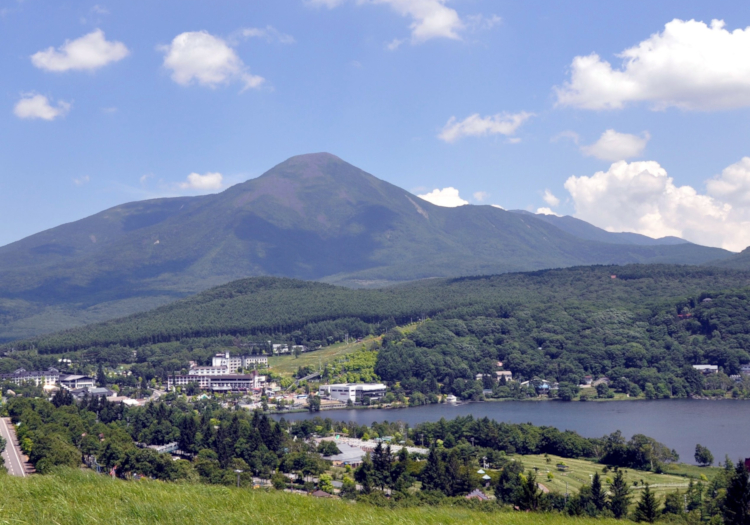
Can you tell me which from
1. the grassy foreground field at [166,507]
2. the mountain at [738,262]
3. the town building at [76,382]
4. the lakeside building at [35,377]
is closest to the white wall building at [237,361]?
the town building at [76,382]

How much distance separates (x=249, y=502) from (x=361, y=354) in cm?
6012

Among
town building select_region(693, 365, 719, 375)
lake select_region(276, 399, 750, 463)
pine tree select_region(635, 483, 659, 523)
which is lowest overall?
lake select_region(276, 399, 750, 463)

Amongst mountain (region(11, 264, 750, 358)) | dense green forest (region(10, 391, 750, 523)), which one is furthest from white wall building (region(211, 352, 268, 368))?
dense green forest (region(10, 391, 750, 523))

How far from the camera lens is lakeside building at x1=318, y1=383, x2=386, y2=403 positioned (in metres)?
57.3

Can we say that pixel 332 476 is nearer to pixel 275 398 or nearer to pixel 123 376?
pixel 275 398

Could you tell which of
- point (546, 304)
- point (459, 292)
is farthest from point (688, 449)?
point (459, 292)

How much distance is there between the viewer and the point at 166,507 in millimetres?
7320

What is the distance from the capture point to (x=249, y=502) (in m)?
8.12

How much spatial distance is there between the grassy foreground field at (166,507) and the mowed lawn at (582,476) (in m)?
18.8

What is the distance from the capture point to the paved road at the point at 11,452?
2219 cm

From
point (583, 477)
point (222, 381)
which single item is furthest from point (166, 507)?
point (222, 381)

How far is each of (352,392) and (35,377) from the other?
27.4 meters

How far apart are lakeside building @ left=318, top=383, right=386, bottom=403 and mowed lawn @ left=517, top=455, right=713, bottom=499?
2647 cm

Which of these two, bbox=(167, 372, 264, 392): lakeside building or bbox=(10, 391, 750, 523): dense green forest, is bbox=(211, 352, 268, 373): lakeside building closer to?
bbox=(167, 372, 264, 392): lakeside building
